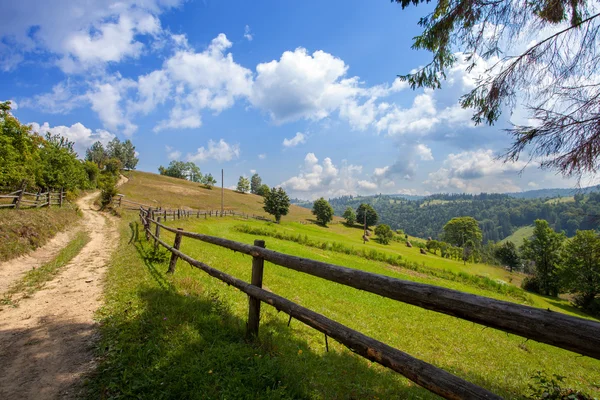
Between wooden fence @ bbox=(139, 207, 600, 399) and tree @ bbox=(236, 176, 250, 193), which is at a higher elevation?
tree @ bbox=(236, 176, 250, 193)

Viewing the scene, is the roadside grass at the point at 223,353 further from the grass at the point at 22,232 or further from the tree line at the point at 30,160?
the tree line at the point at 30,160

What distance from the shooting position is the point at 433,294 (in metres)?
2.10

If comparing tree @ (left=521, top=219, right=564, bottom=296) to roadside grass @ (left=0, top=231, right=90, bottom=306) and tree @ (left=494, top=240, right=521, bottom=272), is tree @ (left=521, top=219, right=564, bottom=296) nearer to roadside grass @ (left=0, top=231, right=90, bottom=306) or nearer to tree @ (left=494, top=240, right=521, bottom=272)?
tree @ (left=494, top=240, right=521, bottom=272)

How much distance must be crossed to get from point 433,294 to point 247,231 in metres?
32.8

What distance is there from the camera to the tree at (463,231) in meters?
89.5

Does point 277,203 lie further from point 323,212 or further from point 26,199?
point 26,199

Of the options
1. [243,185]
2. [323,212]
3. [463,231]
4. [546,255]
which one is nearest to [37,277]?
[546,255]

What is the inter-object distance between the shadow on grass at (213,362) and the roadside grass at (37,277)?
346cm

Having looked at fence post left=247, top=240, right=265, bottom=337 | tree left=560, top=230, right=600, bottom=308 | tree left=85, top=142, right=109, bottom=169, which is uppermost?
tree left=85, top=142, right=109, bottom=169

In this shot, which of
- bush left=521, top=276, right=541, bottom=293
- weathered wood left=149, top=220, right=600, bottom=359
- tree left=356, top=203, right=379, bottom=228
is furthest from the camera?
tree left=356, top=203, right=379, bottom=228

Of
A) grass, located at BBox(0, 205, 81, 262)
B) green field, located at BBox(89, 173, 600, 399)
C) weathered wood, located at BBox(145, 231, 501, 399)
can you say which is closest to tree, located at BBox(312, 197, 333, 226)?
grass, located at BBox(0, 205, 81, 262)

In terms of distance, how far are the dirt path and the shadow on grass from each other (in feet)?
1.09

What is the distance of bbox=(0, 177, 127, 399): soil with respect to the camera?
314cm

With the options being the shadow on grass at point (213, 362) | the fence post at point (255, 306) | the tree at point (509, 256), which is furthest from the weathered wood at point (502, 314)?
the tree at point (509, 256)
